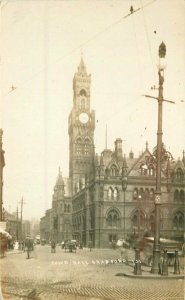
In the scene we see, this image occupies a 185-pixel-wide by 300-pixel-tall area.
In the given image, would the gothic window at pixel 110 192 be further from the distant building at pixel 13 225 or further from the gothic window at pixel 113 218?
the distant building at pixel 13 225

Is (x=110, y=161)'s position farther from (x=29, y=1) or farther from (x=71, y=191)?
(x=29, y=1)

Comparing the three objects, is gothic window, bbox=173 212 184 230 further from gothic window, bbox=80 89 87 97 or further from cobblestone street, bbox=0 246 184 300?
cobblestone street, bbox=0 246 184 300

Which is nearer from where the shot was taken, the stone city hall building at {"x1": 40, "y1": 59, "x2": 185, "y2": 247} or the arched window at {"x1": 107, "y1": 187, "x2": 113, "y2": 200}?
the stone city hall building at {"x1": 40, "y1": 59, "x2": 185, "y2": 247}

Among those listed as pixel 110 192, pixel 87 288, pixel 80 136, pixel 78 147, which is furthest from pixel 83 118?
pixel 87 288

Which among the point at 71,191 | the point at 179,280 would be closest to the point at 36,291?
the point at 179,280

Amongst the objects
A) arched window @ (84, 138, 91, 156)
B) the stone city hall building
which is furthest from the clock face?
arched window @ (84, 138, 91, 156)

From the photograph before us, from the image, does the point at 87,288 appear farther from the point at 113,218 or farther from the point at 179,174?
the point at 179,174
